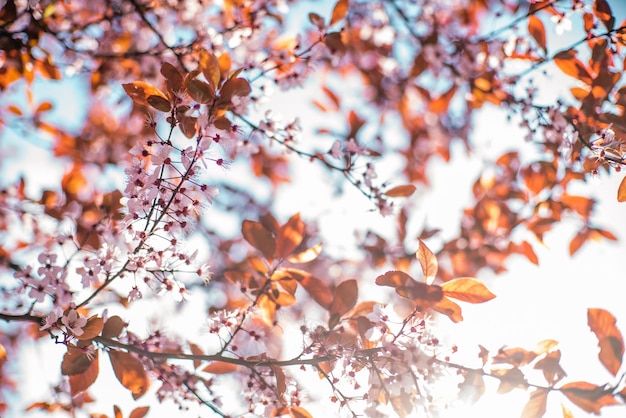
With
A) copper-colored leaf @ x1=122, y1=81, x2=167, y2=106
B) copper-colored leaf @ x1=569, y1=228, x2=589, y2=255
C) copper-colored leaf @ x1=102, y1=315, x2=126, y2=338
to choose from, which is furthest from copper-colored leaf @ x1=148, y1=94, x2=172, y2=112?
copper-colored leaf @ x1=569, y1=228, x2=589, y2=255

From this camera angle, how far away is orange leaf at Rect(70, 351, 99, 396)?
1.06m

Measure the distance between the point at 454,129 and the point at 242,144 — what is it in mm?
2775

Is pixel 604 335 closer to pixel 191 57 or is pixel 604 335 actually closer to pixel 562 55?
pixel 562 55

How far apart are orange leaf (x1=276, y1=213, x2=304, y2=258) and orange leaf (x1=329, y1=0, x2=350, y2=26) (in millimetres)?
706

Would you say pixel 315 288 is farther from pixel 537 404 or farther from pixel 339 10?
pixel 339 10

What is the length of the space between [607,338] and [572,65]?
816 mm

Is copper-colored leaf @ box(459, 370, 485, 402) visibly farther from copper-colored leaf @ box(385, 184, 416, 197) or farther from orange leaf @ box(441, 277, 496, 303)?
copper-colored leaf @ box(385, 184, 416, 197)

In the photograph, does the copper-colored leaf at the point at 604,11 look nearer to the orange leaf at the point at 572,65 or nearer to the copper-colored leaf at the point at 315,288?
the orange leaf at the point at 572,65

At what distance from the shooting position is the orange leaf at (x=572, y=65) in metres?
1.32

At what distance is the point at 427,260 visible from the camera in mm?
1000

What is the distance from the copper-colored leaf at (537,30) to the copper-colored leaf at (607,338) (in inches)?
36.4

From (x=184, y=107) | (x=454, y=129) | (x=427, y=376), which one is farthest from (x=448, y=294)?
(x=454, y=129)

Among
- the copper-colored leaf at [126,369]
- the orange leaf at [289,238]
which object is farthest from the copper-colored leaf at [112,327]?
the orange leaf at [289,238]

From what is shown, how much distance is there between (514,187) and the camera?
2.04 m
